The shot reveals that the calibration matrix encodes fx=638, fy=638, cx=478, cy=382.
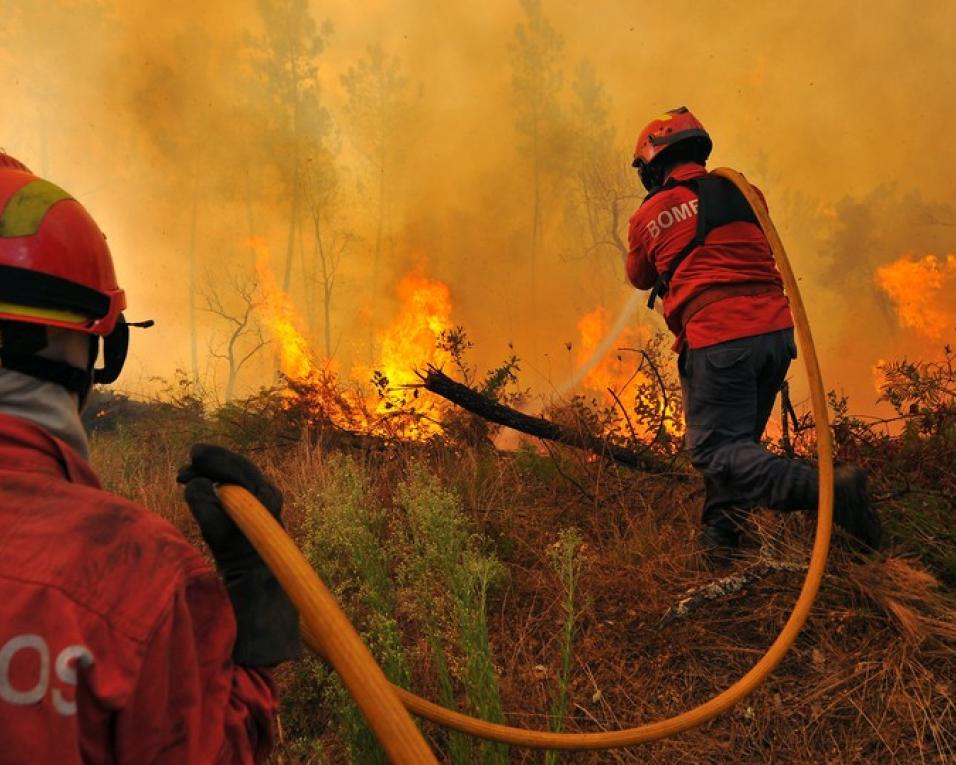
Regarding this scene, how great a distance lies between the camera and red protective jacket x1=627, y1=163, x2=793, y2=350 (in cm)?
334

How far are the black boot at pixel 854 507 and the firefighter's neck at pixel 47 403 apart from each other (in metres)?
2.73

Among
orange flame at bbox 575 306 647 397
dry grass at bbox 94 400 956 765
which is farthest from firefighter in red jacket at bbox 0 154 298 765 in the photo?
orange flame at bbox 575 306 647 397

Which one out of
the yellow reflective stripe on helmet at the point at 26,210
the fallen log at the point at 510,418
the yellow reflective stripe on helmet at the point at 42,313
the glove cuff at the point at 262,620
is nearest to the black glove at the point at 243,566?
the glove cuff at the point at 262,620

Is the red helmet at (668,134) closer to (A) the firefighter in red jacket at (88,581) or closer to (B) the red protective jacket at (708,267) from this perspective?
(B) the red protective jacket at (708,267)

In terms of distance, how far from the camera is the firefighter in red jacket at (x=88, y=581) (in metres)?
0.81

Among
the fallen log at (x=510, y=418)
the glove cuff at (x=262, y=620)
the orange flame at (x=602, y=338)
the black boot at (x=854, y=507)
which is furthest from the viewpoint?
the orange flame at (x=602, y=338)

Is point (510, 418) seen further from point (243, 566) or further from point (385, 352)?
point (385, 352)

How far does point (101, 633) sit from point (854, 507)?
281 centimetres

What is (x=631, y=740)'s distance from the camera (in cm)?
170

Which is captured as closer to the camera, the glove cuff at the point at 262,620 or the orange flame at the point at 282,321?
the glove cuff at the point at 262,620

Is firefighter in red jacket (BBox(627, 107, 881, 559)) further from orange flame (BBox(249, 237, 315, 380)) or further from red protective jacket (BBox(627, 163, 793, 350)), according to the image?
orange flame (BBox(249, 237, 315, 380))

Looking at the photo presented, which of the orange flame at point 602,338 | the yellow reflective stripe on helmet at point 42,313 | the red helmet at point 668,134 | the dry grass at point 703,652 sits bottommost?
the dry grass at point 703,652

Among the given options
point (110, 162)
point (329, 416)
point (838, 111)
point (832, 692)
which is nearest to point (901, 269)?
point (838, 111)

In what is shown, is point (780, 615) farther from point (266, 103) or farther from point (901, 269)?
point (266, 103)
